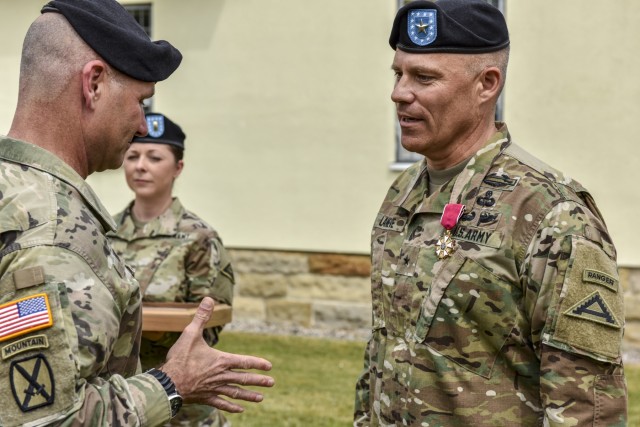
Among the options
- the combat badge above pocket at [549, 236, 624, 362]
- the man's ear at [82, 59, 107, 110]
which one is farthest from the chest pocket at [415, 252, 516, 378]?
the man's ear at [82, 59, 107, 110]

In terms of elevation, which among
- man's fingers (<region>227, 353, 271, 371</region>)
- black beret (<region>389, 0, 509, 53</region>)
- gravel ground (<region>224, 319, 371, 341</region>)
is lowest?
gravel ground (<region>224, 319, 371, 341</region>)

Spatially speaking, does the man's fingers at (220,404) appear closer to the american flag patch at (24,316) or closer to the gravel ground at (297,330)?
the american flag patch at (24,316)

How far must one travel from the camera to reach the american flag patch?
1907 millimetres

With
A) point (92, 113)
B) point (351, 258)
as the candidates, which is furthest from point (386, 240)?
point (351, 258)

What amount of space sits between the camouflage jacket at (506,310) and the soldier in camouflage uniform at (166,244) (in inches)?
68.9

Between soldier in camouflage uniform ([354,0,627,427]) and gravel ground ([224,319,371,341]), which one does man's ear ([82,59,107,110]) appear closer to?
soldier in camouflage uniform ([354,0,627,427])

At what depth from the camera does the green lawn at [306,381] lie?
21.8 ft


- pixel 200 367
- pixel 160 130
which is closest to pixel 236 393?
pixel 200 367

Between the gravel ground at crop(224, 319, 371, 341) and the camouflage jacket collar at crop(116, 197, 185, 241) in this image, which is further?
the gravel ground at crop(224, 319, 371, 341)

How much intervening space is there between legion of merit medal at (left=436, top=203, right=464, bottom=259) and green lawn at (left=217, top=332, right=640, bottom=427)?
3827mm

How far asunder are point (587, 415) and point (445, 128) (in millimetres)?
1016

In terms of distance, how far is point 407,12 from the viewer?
3.10 m

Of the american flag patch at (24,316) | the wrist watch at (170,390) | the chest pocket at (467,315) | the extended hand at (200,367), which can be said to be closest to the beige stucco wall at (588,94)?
the chest pocket at (467,315)

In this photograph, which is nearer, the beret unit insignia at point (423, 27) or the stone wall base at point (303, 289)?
the beret unit insignia at point (423, 27)
